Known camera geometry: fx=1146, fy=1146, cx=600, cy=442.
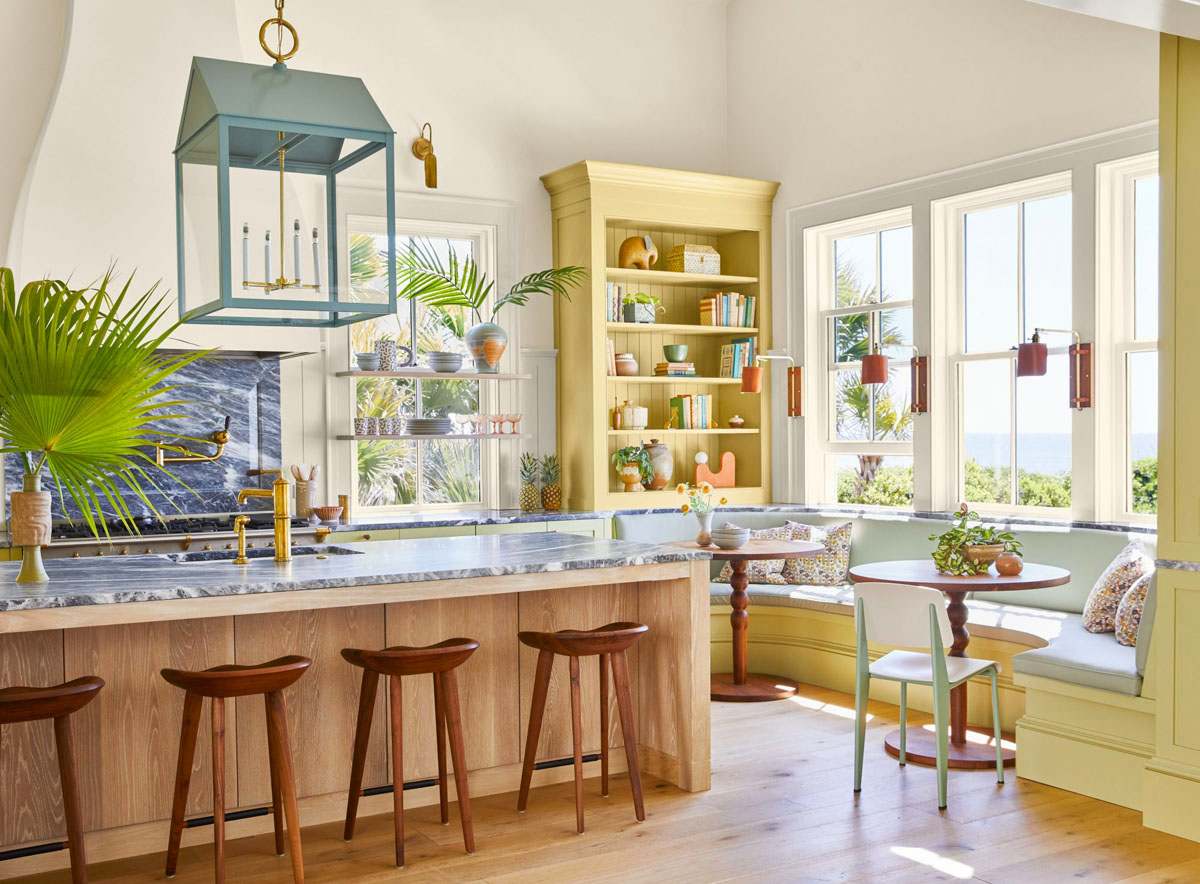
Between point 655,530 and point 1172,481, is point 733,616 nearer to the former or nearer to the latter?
point 655,530

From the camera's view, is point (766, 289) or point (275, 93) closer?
point (275, 93)

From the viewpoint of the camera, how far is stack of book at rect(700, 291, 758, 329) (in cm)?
713

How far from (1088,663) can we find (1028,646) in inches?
28.3

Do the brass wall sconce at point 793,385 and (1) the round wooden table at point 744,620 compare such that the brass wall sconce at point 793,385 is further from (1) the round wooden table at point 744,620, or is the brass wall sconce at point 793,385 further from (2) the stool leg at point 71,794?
(2) the stool leg at point 71,794

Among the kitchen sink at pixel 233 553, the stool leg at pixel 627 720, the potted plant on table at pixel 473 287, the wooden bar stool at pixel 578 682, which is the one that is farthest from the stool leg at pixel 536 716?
the potted plant on table at pixel 473 287

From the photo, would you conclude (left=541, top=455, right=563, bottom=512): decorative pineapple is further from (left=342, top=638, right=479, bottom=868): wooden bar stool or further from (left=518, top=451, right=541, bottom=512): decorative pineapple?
(left=342, top=638, right=479, bottom=868): wooden bar stool

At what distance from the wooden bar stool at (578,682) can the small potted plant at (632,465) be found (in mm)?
2770

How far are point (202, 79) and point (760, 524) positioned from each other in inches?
165

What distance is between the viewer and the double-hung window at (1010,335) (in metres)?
5.68

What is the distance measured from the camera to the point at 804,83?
6930 mm

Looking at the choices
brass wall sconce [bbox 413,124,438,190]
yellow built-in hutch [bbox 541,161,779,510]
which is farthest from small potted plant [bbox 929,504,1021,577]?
brass wall sconce [bbox 413,124,438,190]

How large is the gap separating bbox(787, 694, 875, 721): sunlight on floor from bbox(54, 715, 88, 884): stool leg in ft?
11.1

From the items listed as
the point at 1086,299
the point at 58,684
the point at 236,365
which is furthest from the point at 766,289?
the point at 58,684

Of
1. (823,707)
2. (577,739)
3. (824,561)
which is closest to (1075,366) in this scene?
(824,561)
